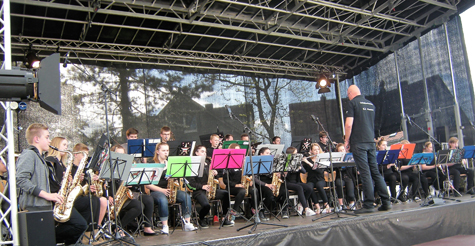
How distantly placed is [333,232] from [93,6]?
623 centimetres

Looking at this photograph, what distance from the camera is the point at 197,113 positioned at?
11461 mm

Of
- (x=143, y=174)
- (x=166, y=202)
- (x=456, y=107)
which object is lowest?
(x=166, y=202)

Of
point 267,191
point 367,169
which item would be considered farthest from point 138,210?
point 367,169

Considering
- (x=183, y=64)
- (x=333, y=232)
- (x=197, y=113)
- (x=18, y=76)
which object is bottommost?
(x=333, y=232)

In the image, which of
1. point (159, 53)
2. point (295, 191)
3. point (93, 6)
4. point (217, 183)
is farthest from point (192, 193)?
point (159, 53)

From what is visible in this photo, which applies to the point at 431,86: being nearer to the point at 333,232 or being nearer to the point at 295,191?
the point at 295,191

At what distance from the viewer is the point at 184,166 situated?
5578 mm

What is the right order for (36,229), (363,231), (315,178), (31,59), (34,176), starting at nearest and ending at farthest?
(36,229) → (34,176) → (363,231) → (315,178) → (31,59)

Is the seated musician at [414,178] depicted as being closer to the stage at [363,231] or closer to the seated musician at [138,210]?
the stage at [363,231]

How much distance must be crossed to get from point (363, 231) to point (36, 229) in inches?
150

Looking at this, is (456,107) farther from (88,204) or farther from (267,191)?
(88,204)

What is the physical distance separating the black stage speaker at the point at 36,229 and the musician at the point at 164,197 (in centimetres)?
237

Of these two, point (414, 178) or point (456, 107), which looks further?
point (456, 107)

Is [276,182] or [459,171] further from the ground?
[276,182]
